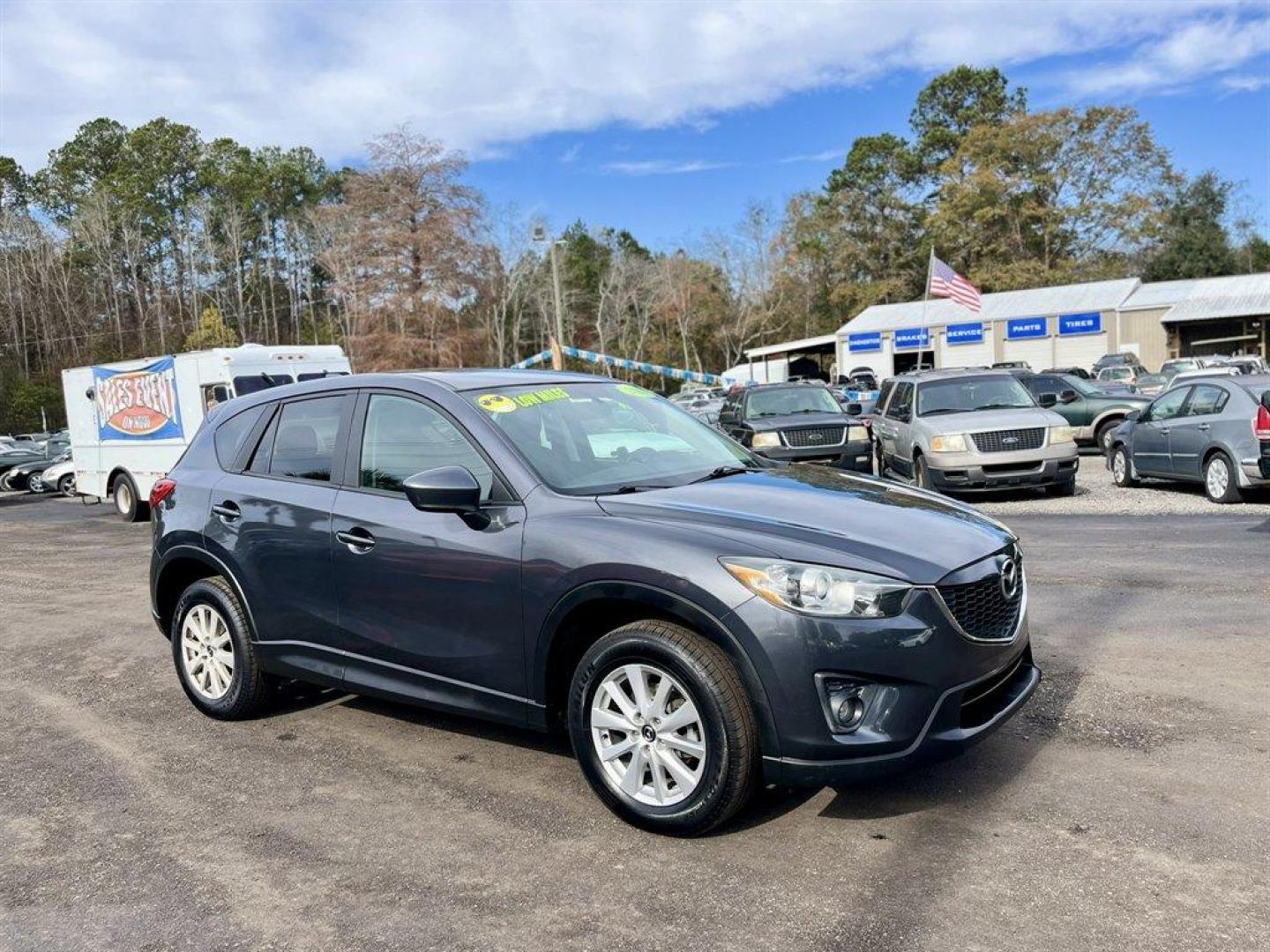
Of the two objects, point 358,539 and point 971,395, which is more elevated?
point 971,395

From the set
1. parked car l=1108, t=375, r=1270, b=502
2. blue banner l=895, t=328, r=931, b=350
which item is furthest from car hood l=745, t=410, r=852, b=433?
blue banner l=895, t=328, r=931, b=350

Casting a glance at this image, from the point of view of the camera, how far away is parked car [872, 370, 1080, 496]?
1281 centimetres

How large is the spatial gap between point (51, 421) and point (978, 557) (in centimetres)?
6523

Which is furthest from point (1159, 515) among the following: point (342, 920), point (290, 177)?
point (290, 177)

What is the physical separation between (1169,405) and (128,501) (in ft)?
55.1

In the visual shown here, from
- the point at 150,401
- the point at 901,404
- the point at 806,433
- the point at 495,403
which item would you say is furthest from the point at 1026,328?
the point at 495,403

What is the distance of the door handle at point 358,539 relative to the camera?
15.2 ft

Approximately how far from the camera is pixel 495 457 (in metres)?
4.39

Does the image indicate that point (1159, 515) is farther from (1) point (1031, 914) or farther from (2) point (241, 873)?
(2) point (241, 873)

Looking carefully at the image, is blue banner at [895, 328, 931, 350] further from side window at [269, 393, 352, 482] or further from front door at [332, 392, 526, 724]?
front door at [332, 392, 526, 724]

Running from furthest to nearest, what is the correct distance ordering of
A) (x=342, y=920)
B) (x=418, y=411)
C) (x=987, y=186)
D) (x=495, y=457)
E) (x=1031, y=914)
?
1. (x=987, y=186)
2. (x=418, y=411)
3. (x=495, y=457)
4. (x=342, y=920)
5. (x=1031, y=914)

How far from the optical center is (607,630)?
404cm

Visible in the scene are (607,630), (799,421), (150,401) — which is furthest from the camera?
(150,401)

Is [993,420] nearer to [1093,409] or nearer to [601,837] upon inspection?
[1093,409]
